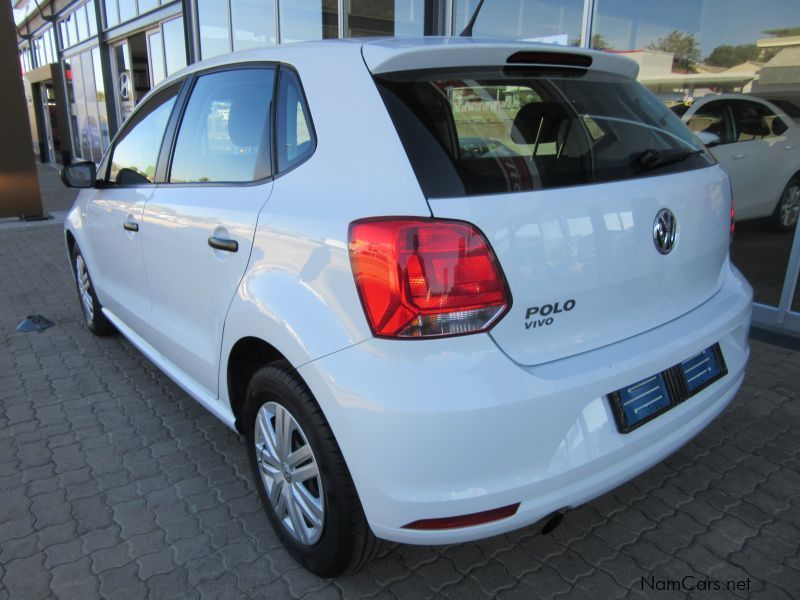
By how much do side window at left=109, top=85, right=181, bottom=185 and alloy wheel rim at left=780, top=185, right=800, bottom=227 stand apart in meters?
4.26

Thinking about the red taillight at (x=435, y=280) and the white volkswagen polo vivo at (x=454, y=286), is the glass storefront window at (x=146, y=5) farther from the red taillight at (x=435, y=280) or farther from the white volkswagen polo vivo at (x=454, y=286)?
the red taillight at (x=435, y=280)

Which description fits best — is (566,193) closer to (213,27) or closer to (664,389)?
(664,389)

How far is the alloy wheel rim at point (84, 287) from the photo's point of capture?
4320mm

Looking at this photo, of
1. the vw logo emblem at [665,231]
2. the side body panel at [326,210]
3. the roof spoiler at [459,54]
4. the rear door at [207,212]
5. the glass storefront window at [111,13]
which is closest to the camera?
the side body panel at [326,210]

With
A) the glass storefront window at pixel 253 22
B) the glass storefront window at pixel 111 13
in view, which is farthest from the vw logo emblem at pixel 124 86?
the glass storefront window at pixel 253 22

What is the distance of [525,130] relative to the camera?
1909mm

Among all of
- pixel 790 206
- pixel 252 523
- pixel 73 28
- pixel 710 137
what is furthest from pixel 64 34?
pixel 252 523

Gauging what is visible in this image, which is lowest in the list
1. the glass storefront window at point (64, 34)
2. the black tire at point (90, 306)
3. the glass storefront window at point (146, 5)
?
the black tire at point (90, 306)

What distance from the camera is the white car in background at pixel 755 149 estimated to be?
443 cm

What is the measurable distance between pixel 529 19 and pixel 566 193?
4.84m

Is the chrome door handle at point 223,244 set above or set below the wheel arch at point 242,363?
above

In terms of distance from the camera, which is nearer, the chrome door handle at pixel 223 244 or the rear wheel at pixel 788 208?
the chrome door handle at pixel 223 244

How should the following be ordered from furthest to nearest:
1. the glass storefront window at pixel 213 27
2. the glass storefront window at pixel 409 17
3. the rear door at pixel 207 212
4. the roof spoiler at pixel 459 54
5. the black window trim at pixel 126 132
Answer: the glass storefront window at pixel 213 27
the glass storefront window at pixel 409 17
the black window trim at pixel 126 132
the rear door at pixel 207 212
the roof spoiler at pixel 459 54

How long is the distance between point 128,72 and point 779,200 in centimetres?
1371
